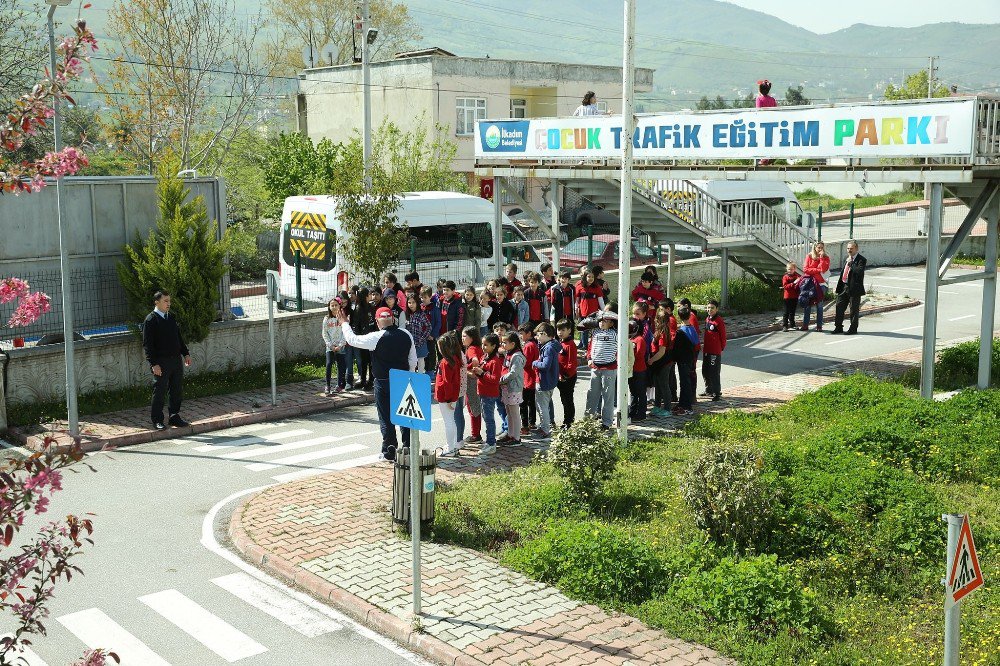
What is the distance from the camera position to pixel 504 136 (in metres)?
21.9

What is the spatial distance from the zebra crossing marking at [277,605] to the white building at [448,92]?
37.0m

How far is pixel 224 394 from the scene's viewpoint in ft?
56.9

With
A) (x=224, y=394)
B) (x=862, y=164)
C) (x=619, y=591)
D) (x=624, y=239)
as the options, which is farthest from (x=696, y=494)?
(x=224, y=394)

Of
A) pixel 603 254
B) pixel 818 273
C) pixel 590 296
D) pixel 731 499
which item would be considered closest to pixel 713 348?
pixel 590 296

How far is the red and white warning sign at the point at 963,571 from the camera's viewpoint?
5.90m

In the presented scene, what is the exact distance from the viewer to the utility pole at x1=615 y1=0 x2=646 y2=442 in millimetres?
12648

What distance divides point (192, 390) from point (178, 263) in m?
2.05

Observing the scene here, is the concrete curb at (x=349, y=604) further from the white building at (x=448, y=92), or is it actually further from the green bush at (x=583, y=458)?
the white building at (x=448, y=92)

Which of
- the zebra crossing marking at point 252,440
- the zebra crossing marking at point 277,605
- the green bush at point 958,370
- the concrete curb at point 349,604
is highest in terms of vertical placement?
the green bush at point 958,370

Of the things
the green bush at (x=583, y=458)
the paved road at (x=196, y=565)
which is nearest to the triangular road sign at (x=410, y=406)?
the paved road at (x=196, y=565)

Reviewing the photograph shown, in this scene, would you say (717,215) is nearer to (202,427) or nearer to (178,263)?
(178,263)

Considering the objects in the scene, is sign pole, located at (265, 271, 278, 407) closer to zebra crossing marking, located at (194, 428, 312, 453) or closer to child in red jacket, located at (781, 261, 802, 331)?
zebra crossing marking, located at (194, 428, 312, 453)

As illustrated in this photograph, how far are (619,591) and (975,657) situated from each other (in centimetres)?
279

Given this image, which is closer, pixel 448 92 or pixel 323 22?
pixel 448 92
